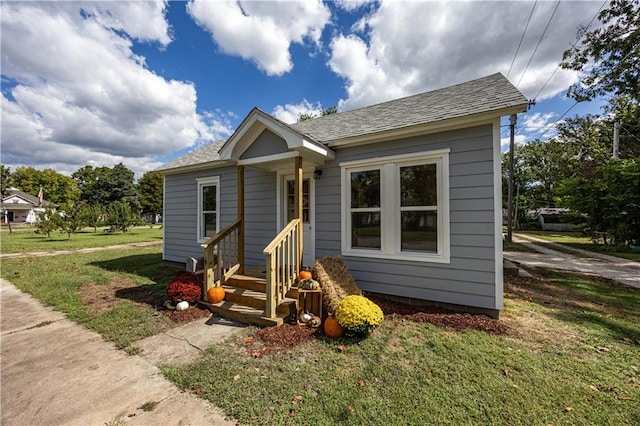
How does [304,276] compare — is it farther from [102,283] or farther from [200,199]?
[102,283]

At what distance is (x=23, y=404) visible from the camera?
91.1 inches

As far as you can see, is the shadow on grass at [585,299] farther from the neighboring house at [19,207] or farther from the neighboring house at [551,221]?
the neighboring house at [19,207]

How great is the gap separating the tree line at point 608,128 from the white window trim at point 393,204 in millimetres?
8542

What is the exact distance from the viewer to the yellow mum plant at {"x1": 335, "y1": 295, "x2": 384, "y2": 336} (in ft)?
10.9

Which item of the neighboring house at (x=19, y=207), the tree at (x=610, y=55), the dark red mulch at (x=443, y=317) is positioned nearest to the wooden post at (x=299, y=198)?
the dark red mulch at (x=443, y=317)

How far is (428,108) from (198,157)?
6981 millimetres

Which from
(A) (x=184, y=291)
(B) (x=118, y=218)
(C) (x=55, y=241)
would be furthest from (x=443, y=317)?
(B) (x=118, y=218)

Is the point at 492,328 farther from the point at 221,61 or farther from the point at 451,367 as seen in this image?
the point at 221,61

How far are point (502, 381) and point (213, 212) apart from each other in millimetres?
7327

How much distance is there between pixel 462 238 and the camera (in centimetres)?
416

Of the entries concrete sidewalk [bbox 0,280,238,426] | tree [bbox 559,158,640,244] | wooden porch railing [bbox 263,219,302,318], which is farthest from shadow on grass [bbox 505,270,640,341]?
tree [bbox 559,158,640,244]

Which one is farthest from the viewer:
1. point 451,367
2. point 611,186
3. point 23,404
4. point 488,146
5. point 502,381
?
point 611,186

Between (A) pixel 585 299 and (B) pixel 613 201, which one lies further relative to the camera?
(B) pixel 613 201

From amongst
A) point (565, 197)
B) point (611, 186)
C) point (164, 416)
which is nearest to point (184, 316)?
point (164, 416)
